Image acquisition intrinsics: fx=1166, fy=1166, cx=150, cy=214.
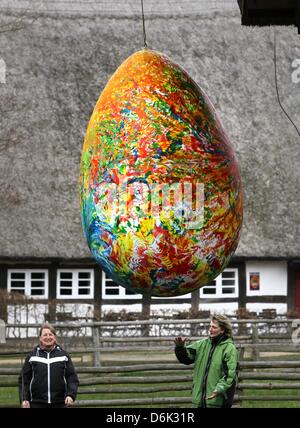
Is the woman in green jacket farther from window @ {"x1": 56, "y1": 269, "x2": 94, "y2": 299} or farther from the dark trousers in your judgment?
window @ {"x1": 56, "y1": 269, "x2": 94, "y2": 299}

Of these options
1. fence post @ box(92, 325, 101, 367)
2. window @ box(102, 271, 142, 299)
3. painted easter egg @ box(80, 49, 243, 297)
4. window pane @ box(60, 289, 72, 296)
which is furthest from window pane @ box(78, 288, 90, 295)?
painted easter egg @ box(80, 49, 243, 297)

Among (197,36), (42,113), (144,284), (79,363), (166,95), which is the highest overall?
(197,36)

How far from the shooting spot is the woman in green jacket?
7410 millimetres

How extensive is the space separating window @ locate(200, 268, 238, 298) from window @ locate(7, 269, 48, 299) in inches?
136

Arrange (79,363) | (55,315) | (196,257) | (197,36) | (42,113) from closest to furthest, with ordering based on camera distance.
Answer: (196,257) < (79,363) < (55,315) < (42,113) < (197,36)

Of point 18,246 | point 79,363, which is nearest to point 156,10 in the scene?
point 18,246

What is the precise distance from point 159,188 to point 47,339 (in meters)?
3.91

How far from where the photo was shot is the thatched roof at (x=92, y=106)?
82.9 feet

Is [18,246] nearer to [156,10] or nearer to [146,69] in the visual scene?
[156,10]

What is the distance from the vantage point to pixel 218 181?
158 inches

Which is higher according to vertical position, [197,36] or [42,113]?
[197,36]

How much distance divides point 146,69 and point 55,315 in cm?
2012

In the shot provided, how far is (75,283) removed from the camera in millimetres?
25109

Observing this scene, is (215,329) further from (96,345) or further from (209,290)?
(209,290)
